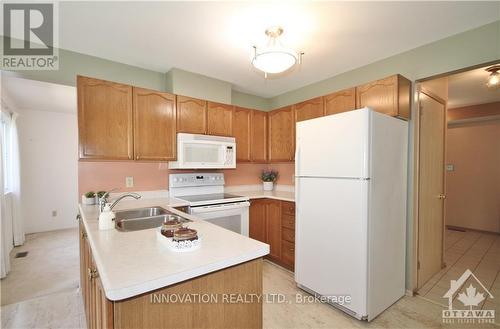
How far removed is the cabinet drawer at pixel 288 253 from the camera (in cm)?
278

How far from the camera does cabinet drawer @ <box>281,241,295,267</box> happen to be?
2783mm

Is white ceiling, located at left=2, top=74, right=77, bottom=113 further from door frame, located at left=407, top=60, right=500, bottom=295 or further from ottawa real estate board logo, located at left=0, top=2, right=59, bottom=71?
door frame, located at left=407, top=60, right=500, bottom=295

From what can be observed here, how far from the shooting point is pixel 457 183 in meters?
4.84

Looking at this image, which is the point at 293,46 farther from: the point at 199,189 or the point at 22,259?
the point at 22,259

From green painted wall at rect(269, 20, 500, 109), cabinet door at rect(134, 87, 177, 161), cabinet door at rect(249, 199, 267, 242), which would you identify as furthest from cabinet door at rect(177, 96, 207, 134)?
green painted wall at rect(269, 20, 500, 109)

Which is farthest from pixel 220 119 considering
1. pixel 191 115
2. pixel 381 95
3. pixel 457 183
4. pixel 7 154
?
pixel 457 183

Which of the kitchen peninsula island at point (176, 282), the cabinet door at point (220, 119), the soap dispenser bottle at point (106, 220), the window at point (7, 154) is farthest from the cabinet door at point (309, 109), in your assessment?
the window at point (7, 154)

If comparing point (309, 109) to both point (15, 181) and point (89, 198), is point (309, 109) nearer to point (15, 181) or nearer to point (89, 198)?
point (89, 198)

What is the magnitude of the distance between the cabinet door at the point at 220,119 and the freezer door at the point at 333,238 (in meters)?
1.27

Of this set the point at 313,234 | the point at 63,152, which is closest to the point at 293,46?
the point at 313,234

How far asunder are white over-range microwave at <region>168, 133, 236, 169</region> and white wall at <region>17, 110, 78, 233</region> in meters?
3.14

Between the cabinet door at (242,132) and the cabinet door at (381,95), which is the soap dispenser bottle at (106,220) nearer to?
the cabinet door at (242,132)

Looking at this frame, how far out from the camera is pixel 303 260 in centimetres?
236

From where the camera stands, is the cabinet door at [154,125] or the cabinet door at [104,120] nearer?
the cabinet door at [104,120]
